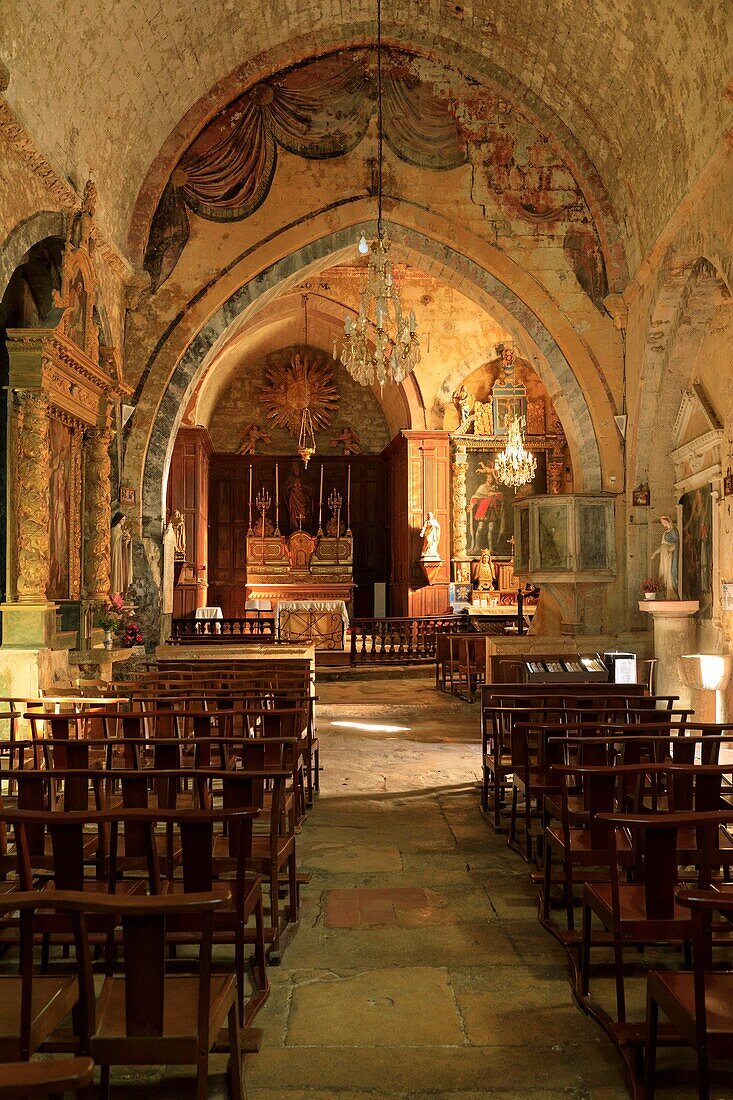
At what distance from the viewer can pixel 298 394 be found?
894 inches

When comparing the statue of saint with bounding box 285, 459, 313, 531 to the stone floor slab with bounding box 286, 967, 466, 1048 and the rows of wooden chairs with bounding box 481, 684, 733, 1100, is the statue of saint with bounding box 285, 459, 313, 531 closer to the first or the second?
the rows of wooden chairs with bounding box 481, 684, 733, 1100

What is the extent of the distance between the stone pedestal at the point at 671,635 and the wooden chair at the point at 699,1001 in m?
9.07

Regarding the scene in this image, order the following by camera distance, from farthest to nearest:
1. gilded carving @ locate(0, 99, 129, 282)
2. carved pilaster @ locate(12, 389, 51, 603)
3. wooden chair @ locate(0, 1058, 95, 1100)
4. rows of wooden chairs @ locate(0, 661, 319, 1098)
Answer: carved pilaster @ locate(12, 389, 51, 603), gilded carving @ locate(0, 99, 129, 282), rows of wooden chairs @ locate(0, 661, 319, 1098), wooden chair @ locate(0, 1058, 95, 1100)

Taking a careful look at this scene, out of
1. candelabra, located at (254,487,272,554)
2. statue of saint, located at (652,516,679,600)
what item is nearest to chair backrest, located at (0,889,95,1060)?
statue of saint, located at (652,516,679,600)

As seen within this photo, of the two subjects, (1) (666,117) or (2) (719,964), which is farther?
(1) (666,117)

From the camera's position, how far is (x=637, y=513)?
44.0 feet

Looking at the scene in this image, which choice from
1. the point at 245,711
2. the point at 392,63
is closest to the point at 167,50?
the point at 392,63

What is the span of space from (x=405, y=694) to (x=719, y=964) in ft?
32.8

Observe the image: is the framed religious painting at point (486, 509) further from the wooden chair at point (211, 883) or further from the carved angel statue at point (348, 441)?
the wooden chair at point (211, 883)

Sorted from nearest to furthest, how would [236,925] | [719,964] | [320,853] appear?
[236,925], [719,964], [320,853]

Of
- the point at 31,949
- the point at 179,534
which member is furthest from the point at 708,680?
the point at 179,534

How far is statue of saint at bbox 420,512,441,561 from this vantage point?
19484 millimetres

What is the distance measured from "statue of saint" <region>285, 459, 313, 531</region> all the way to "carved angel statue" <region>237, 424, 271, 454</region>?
0.96 meters

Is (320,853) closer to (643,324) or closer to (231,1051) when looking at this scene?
(231,1051)
